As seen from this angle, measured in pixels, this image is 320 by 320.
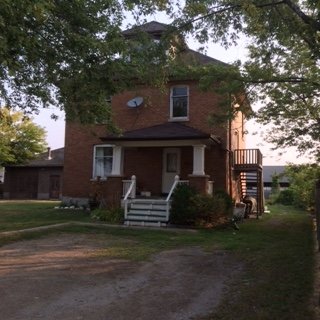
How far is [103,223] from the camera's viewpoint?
1802cm

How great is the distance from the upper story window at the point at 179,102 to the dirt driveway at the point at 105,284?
453 inches

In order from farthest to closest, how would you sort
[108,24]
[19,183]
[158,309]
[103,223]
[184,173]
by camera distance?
[19,183]
[184,173]
[103,223]
[108,24]
[158,309]

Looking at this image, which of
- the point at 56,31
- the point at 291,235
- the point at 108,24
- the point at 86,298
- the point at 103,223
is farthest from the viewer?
the point at 103,223

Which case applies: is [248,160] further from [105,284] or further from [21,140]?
[21,140]

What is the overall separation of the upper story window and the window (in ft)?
12.3

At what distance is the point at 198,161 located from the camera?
19234 mm

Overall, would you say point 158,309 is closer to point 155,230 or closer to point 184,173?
point 155,230

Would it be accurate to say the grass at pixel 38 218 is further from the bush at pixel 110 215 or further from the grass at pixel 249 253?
the bush at pixel 110 215

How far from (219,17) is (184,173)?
493 inches

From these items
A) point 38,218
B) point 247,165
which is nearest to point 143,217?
point 38,218

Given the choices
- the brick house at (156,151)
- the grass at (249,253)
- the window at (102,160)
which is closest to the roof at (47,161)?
the brick house at (156,151)

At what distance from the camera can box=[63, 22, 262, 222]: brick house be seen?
2022 centimetres

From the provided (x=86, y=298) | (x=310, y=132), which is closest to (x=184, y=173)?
Result: (x=310, y=132)

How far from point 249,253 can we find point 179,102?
12.3 metres
